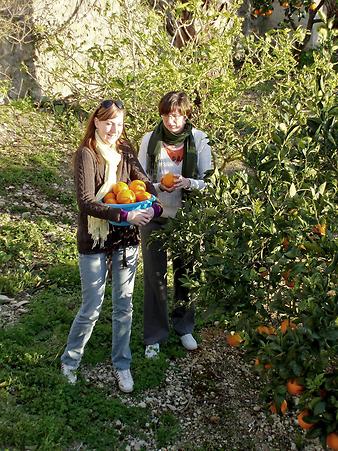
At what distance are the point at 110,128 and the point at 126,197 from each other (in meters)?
0.39

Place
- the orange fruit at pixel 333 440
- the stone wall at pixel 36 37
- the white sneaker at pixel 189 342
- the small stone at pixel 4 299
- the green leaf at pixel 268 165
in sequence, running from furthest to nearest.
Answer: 1. the stone wall at pixel 36 37
2. the small stone at pixel 4 299
3. the white sneaker at pixel 189 342
4. the green leaf at pixel 268 165
5. the orange fruit at pixel 333 440

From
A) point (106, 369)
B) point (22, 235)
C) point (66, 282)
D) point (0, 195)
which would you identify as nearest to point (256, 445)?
point (106, 369)

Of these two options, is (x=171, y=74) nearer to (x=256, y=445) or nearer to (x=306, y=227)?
(x=306, y=227)

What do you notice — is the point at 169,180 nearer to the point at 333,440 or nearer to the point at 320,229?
the point at 320,229

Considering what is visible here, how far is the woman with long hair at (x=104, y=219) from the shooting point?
3084 millimetres

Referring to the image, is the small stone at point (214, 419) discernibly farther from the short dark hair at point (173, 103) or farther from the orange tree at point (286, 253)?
the short dark hair at point (173, 103)

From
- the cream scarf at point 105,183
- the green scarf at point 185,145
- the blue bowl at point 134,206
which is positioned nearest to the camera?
the blue bowl at point 134,206

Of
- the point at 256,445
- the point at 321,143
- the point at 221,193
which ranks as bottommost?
the point at 256,445

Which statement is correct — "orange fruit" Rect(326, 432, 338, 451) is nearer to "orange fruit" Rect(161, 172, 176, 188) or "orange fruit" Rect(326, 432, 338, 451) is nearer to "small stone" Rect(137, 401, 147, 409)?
"small stone" Rect(137, 401, 147, 409)

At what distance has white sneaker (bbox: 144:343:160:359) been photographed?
3855 millimetres

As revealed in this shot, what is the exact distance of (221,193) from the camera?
283cm

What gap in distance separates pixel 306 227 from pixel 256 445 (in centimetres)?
157

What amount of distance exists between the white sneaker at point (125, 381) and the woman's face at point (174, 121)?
1.53 metres

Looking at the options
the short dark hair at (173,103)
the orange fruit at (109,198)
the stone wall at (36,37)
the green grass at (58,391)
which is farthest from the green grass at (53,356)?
the stone wall at (36,37)
